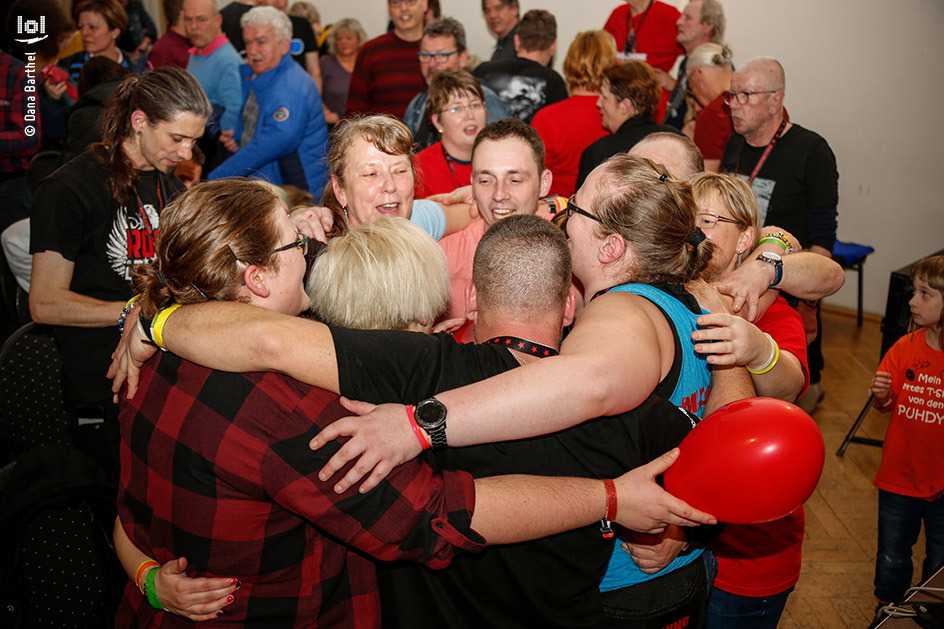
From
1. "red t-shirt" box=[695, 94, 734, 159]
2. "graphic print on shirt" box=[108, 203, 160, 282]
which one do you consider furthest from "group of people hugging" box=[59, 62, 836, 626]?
"red t-shirt" box=[695, 94, 734, 159]

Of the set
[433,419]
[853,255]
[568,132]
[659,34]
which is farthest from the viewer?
[659,34]

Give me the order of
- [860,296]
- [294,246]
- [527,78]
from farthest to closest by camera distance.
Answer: [860,296] < [527,78] < [294,246]

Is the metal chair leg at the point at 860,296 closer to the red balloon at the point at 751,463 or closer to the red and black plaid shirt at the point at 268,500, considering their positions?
the red balloon at the point at 751,463

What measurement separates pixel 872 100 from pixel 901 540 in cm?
417

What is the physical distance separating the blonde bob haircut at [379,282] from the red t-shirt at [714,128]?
3426mm

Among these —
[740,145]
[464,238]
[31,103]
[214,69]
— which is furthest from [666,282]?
[214,69]

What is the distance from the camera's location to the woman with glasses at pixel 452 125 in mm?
3568

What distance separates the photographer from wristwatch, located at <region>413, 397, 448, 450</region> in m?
1.33

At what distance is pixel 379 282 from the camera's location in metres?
1.59

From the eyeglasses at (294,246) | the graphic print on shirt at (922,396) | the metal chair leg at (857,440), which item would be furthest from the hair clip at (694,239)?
the metal chair leg at (857,440)

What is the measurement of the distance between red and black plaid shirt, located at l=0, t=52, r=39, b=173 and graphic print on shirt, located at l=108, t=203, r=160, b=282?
2.07m

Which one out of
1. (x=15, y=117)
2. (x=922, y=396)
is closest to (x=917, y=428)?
(x=922, y=396)

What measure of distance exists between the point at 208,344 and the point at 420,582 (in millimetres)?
654

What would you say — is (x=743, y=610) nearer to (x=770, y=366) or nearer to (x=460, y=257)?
(x=770, y=366)
